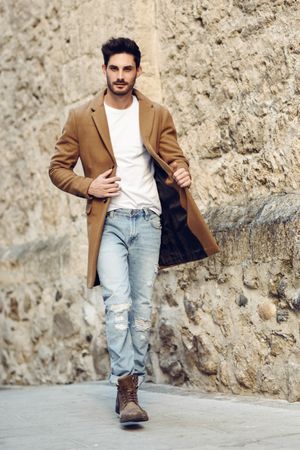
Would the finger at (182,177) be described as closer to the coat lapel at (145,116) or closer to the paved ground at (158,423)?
the coat lapel at (145,116)

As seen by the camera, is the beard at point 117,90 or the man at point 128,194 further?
the beard at point 117,90

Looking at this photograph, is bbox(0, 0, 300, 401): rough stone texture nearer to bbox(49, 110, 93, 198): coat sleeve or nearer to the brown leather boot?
the brown leather boot

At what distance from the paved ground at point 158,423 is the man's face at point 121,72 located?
149 centimetres

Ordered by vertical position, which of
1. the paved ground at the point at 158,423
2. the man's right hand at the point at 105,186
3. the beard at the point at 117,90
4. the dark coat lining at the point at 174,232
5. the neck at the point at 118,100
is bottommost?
the paved ground at the point at 158,423

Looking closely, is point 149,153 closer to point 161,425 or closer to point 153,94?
point 161,425

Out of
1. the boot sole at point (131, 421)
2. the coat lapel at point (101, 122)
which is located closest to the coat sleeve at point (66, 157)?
the coat lapel at point (101, 122)

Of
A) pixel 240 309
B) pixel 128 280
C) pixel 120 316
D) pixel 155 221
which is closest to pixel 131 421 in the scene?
pixel 120 316

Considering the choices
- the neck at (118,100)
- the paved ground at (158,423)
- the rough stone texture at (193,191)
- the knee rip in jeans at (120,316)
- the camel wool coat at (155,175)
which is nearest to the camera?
the paved ground at (158,423)

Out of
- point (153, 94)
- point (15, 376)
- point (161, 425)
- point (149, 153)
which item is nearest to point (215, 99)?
point (153, 94)

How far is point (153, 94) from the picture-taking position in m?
6.12

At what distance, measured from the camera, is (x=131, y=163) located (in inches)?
178

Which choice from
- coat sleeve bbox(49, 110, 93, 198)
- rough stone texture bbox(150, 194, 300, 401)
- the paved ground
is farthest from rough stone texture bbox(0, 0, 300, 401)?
A: coat sleeve bbox(49, 110, 93, 198)

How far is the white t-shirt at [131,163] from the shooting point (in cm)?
447

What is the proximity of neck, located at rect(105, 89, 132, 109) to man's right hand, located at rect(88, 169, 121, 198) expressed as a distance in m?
0.38
